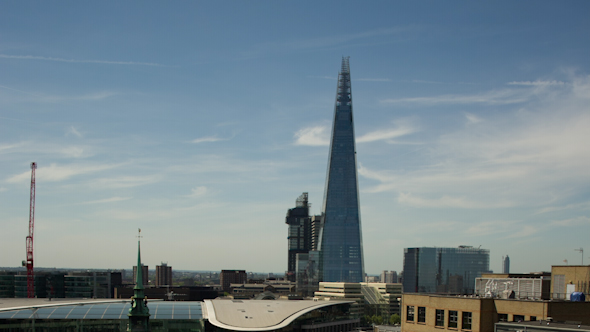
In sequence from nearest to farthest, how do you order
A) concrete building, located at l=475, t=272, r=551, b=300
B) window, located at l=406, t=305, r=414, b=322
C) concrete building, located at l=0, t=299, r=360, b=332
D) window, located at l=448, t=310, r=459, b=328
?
window, located at l=448, t=310, r=459, b=328
concrete building, located at l=475, t=272, r=551, b=300
window, located at l=406, t=305, r=414, b=322
concrete building, located at l=0, t=299, r=360, b=332

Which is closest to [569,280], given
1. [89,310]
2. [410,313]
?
[410,313]

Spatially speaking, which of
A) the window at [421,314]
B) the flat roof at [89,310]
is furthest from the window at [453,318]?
the flat roof at [89,310]

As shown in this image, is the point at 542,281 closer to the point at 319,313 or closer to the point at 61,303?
the point at 319,313

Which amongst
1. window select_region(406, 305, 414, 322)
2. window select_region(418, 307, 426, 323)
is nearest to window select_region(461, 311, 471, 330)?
window select_region(418, 307, 426, 323)

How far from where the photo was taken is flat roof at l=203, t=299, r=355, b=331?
12156cm

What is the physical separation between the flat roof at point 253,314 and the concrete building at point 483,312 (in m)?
60.1

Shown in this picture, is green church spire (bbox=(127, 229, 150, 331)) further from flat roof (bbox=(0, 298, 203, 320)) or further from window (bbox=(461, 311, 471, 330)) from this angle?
window (bbox=(461, 311, 471, 330))

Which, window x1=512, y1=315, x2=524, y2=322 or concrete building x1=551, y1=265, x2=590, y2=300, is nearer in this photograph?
window x1=512, y1=315, x2=524, y2=322

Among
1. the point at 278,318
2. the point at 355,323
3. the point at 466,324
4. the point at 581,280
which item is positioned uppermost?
the point at 581,280

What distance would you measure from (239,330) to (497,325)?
75020mm

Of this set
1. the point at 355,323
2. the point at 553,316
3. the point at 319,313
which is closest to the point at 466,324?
the point at 553,316

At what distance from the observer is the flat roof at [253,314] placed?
122 metres

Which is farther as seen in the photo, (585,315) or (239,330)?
(239,330)

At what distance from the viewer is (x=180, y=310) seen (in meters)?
124
